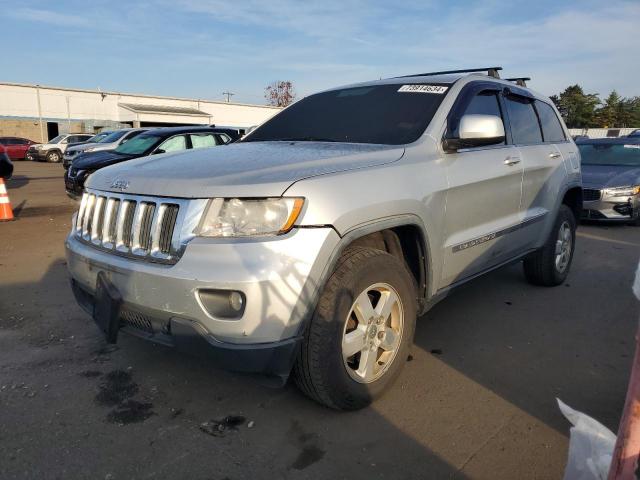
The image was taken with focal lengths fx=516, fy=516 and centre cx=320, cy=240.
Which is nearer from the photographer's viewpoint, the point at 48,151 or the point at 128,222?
the point at 128,222

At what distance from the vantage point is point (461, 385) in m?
3.06

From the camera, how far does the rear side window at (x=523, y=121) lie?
13.7 ft

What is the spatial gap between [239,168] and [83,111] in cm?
4635

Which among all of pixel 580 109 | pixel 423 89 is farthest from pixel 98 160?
pixel 580 109

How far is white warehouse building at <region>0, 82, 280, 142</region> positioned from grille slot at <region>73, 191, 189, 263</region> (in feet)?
120

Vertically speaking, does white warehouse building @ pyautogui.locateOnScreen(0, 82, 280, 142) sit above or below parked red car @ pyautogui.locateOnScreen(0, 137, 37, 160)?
above

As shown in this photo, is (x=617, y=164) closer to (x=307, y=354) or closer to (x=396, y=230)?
(x=396, y=230)

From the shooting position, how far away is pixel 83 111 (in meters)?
43.3

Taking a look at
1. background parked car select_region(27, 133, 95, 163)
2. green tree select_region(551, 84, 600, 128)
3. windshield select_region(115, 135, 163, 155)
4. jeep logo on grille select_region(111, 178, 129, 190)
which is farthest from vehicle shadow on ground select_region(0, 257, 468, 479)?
green tree select_region(551, 84, 600, 128)

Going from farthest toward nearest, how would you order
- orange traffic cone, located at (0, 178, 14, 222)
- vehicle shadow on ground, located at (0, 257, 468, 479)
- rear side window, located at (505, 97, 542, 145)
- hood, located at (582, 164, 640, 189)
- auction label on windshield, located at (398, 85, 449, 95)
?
hood, located at (582, 164, 640, 189)
orange traffic cone, located at (0, 178, 14, 222)
rear side window, located at (505, 97, 542, 145)
auction label on windshield, located at (398, 85, 449, 95)
vehicle shadow on ground, located at (0, 257, 468, 479)

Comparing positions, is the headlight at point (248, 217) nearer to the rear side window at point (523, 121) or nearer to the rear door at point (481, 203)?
the rear door at point (481, 203)

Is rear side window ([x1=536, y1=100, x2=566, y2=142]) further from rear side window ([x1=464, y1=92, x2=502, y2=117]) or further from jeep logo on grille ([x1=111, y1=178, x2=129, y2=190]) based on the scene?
jeep logo on grille ([x1=111, y1=178, x2=129, y2=190])

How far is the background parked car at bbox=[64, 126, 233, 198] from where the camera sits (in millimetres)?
9490

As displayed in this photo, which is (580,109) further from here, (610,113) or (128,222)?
(128,222)
